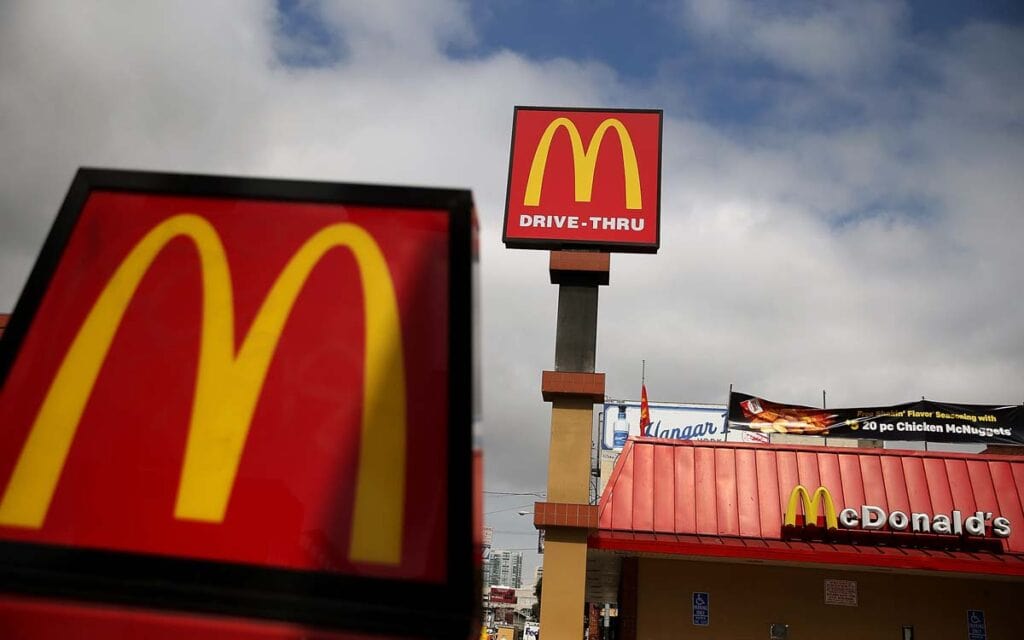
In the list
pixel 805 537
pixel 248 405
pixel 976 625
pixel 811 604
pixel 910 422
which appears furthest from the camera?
pixel 910 422

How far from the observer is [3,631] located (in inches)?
65.1

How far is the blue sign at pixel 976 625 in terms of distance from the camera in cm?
1839

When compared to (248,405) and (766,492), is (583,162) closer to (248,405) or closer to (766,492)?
(766,492)

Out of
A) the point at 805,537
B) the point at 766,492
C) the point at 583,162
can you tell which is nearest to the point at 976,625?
the point at 805,537

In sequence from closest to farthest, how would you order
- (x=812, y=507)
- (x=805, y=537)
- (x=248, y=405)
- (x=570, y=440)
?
1. (x=248, y=405)
2. (x=570, y=440)
3. (x=805, y=537)
4. (x=812, y=507)

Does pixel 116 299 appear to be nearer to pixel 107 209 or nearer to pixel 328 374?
pixel 107 209

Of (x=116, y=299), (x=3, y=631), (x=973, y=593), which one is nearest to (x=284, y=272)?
(x=116, y=299)

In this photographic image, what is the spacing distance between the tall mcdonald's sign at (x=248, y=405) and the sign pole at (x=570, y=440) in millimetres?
14230

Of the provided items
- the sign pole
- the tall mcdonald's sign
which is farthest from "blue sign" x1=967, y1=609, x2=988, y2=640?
the tall mcdonald's sign

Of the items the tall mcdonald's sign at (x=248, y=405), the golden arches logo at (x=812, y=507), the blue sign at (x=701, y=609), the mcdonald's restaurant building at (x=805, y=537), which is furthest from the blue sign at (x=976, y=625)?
the tall mcdonald's sign at (x=248, y=405)

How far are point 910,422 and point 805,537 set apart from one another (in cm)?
717

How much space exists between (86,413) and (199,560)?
1.62 feet

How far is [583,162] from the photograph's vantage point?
17484 mm

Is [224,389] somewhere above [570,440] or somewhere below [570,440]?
below
